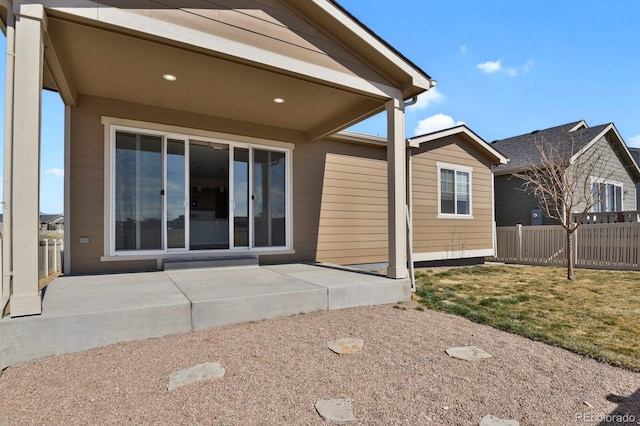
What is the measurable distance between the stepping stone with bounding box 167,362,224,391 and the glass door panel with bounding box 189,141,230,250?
373 centimetres

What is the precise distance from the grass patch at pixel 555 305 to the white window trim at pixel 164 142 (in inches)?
113

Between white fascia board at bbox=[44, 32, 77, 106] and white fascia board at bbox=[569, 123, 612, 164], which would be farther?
white fascia board at bbox=[569, 123, 612, 164]

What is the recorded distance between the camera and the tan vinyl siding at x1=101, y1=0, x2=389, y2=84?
10.7 feet

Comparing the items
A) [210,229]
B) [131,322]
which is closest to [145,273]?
[131,322]

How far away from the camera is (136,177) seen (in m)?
5.17

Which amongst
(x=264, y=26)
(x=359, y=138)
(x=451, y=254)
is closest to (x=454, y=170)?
(x=451, y=254)

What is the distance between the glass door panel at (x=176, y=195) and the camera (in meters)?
5.34

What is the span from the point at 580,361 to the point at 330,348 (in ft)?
6.46

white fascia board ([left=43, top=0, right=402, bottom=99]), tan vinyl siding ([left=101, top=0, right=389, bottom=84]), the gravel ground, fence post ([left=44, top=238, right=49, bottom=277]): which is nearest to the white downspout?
white fascia board ([left=43, top=0, right=402, bottom=99])

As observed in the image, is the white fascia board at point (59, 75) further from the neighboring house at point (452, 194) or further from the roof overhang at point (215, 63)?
the neighboring house at point (452, 194)

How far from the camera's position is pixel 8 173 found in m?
2.67

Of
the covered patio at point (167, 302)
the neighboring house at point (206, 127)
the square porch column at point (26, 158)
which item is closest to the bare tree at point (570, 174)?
the neighboring house at point (206, 127)

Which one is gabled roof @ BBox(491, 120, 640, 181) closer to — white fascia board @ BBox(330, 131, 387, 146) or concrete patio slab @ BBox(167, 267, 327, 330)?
white fascia board @ BBox(330, 131, 387, 146)

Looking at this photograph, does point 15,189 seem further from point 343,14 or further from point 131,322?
point 343,14
